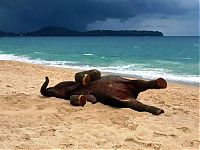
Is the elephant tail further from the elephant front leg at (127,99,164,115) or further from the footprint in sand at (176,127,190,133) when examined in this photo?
the footprint in sand at (176,127,190,133)

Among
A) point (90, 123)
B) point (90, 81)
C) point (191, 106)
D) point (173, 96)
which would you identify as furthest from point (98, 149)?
point (173, 96)

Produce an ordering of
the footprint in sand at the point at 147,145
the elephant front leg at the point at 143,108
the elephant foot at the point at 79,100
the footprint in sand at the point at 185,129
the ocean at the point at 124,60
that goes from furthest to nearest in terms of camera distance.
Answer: the ocean at the point at 124,60 → the elephant foot at the point at 79,100 → the elephant front leg at the point at 143,108 → the footprint in sand at the point at 185,129 → the footprint in sand at the point at 147,145

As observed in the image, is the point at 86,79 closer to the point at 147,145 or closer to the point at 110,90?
the point at 110,90

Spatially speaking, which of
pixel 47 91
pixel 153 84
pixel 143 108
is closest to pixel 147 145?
pixel 143 108

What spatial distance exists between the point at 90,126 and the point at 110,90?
60.8 inches

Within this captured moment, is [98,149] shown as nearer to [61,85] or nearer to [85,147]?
[85,147]

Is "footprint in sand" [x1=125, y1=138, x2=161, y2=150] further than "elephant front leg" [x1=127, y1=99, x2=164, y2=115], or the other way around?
"elephant front leg" [x1=127, y1=99, x2=164, y2=115]

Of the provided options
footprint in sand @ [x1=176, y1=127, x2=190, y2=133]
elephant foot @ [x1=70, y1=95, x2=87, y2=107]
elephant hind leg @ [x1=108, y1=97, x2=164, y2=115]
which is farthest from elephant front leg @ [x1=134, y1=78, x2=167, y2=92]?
footprint in sand @ [x1=176, y1=127, x2=190, y2=133]

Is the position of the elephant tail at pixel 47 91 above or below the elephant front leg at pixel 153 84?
below

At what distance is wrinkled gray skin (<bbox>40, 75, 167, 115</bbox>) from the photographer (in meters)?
7.02

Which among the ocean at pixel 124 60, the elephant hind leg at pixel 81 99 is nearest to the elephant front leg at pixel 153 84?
the elephant hind leg at pixel 81 99

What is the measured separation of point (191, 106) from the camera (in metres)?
8.02

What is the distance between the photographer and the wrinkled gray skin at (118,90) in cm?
702

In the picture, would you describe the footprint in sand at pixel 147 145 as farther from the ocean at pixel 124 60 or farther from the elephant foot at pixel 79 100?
the ocean at pixel 124 60
